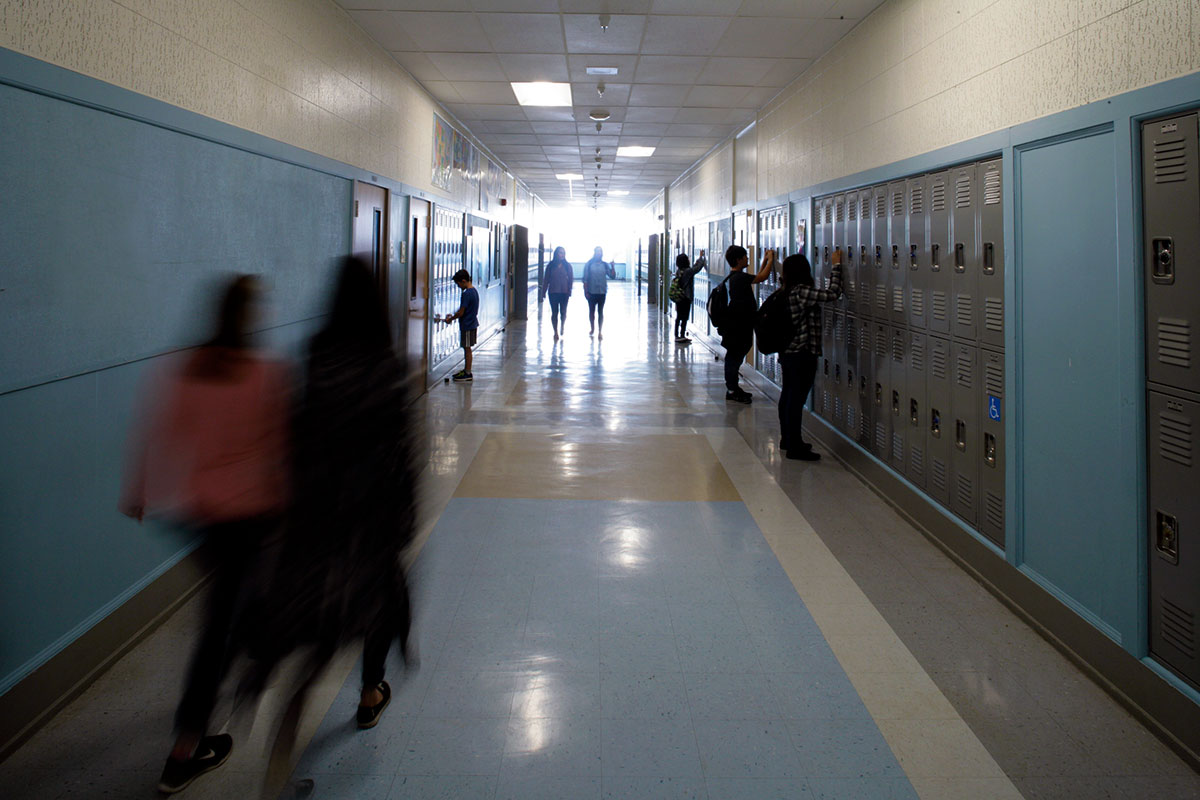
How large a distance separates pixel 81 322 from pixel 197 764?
4.67 feet

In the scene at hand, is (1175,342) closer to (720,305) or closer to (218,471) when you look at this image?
(218,471)

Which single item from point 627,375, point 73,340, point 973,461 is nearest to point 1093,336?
point 973,461

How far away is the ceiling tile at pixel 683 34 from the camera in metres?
5.48

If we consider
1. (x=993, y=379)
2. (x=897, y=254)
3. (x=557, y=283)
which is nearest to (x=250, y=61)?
(x=897, y=254)

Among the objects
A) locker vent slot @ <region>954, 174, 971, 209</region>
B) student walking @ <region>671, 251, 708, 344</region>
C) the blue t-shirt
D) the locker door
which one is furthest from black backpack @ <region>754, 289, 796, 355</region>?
student walking @ <region>671, 251, 708, 344</region>

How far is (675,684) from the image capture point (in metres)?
2.63

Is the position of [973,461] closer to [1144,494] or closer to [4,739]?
[1144,494]

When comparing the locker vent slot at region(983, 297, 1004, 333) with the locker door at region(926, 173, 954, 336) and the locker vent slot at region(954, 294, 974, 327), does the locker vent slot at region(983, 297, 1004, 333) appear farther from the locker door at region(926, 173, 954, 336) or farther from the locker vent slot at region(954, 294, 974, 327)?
the locker door at region(926, 173, 954, 336)

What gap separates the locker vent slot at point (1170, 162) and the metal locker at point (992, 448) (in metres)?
1.14

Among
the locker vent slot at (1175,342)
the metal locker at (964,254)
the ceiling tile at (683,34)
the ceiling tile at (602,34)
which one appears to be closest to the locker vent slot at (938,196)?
the metal locker at (964,254)

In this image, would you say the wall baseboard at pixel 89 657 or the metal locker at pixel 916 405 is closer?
the wall baseboard at pixel 89 657

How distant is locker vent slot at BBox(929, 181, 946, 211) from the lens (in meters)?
3.96

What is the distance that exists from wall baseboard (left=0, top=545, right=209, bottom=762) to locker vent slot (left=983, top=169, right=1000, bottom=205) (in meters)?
3.28

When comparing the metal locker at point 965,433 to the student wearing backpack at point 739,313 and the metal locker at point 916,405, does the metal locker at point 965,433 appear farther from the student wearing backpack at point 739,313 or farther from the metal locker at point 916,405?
the student wearing backpack at point 739,313
